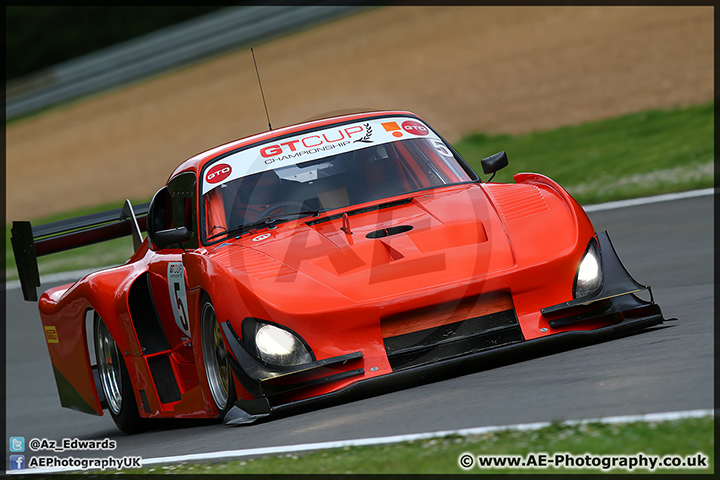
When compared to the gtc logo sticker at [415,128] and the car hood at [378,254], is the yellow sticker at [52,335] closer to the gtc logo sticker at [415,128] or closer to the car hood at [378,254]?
the car hood at [378,254]

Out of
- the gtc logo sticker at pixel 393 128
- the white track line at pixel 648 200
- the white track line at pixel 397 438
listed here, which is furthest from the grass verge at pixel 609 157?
the white track line at pixel 397 438

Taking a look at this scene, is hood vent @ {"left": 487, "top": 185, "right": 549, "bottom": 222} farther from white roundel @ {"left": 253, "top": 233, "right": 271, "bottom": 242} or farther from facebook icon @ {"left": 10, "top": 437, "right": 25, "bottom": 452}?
facebook icon @ {"left": 10, "top": 437, "right": 25, "bottom": 452}

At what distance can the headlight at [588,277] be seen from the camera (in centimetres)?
514

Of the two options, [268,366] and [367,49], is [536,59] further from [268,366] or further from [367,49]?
[268,366]

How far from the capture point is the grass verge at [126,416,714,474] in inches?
131

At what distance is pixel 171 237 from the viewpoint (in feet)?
19.3

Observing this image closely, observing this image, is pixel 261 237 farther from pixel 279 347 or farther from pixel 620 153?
pixel 620 153

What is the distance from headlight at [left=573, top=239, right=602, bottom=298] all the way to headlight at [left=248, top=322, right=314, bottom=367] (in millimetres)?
1315

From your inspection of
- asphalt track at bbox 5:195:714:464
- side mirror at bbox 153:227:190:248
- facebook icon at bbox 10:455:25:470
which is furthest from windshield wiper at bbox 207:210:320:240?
facebook icon at bbox 10:455:25:470

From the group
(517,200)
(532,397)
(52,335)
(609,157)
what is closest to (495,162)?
(517,200)

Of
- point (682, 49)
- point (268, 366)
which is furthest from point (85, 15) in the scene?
point (268, 366)

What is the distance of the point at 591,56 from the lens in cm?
2141

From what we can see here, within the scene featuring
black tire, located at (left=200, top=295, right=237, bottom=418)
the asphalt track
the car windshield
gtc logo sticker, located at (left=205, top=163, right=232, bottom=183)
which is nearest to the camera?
the asphalt track
